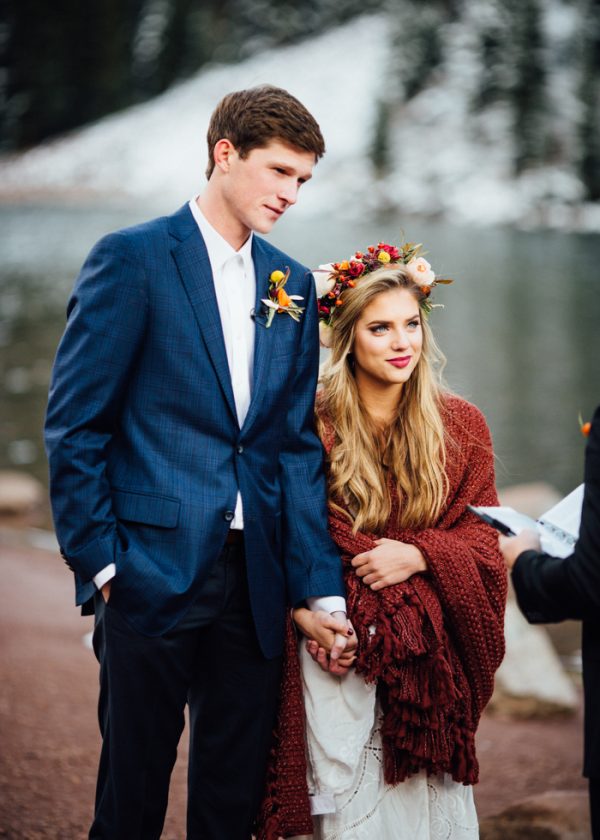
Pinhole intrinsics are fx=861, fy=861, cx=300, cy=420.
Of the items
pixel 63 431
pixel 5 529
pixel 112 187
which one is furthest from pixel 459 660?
pixel 112 187

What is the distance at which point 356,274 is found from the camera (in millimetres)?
2305

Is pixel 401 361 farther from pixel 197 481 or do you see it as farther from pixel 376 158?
pixel 376 158

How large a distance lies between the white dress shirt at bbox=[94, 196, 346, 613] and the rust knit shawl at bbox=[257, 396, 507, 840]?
0.13 m

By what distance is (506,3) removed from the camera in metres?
32.9

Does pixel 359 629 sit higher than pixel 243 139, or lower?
lower

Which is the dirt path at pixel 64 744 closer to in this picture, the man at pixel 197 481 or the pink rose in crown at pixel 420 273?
the man at pixel 197 481

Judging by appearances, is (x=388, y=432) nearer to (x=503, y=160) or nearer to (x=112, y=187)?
(x=503, y=160)

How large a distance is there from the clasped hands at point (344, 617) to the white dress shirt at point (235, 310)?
0.04m

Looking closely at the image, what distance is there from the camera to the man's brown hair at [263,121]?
6.21 ft

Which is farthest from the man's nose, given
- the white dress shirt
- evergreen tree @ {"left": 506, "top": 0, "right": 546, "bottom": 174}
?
evergreen tree @ {"left": 506, "top": 0, "right": 546, "bottom": 174}

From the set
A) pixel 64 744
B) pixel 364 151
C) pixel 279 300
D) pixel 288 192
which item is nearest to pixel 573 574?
pixel 279 300

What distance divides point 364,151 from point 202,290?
31.8 m

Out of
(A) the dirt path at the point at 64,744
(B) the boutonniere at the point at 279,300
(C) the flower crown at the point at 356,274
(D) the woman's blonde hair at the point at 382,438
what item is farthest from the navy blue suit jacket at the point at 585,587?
(A) the dirt path at the point at 64,744

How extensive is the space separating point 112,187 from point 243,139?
1311 inches
